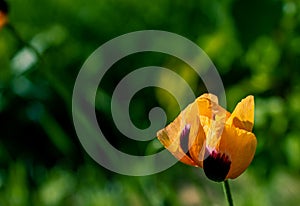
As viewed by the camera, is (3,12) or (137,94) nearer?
(3,12)

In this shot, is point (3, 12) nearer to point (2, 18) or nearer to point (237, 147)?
point (2, 18)

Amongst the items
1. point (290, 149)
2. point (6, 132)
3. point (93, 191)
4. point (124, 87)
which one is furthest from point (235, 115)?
point (6, 132)

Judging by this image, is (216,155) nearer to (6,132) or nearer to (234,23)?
(234,23)

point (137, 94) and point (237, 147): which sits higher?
point (237, 147)

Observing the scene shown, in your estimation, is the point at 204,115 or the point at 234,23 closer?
the point at 204,115

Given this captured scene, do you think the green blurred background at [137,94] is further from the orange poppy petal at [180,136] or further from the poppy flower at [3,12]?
the orange poppy petal at [180,136]

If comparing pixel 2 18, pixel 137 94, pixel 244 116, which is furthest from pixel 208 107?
pixel 137 94

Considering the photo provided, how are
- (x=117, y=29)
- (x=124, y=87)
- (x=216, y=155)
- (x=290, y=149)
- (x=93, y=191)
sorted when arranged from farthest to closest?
(x=117, y=29)
(x=124, y=87)
(x=93, y=191)
(x=290, y=149)
(x=216, y=155)
